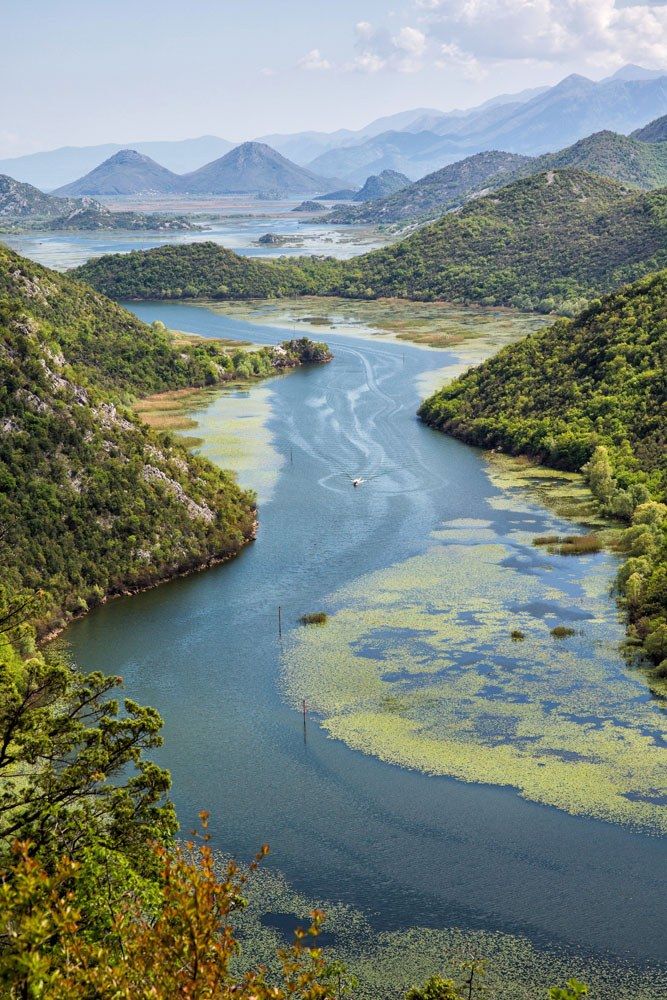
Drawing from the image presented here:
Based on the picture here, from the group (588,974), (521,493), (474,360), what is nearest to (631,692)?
(588,974)

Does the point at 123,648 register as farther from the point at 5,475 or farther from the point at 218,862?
the point at 218,862

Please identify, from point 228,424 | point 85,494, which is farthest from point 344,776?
point 228,424

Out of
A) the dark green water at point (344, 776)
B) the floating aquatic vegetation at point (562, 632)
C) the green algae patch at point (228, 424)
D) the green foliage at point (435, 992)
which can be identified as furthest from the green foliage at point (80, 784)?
the green algae patch at point (228, 424)

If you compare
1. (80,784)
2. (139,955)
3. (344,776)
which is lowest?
(344,776)

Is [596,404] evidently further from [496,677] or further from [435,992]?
[435,992]

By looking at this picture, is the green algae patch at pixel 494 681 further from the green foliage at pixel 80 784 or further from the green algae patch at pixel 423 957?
the green foliage at pixel 80 784

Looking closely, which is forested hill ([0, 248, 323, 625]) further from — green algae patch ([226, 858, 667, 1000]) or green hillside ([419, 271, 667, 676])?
green algae patch ([226, 858, 667, 1000])
